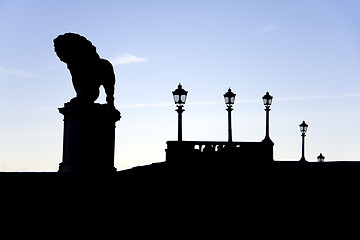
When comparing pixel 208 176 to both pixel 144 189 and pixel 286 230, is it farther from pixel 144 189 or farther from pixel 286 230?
pixel 286 230

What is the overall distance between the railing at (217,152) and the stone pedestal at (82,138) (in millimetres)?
9581

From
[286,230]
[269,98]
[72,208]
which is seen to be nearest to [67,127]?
[72,208]

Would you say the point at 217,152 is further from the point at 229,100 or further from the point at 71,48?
the point at 71,48

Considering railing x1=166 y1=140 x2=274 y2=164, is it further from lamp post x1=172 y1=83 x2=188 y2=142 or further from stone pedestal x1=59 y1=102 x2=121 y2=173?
stone pedestal x1=59 y1=102 x2=121 y2=173

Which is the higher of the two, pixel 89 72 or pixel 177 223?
pixel 89 72

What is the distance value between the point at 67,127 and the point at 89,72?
1624 millimetres

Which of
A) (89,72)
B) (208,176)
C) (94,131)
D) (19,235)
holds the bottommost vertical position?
(19,235)

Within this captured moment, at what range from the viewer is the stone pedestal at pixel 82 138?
17.7 meters

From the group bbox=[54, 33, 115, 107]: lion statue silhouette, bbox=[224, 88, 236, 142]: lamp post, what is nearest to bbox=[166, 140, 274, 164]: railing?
bbox=[224, 88, 236, 142]: lamp post

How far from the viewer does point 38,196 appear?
43.4ft

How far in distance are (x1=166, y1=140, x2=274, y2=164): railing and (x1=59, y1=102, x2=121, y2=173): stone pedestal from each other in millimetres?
9581

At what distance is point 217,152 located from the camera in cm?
2805

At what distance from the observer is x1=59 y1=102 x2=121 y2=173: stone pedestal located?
17.7 metres

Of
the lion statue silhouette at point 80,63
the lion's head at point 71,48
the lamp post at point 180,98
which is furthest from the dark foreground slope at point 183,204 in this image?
the lamp post at point 180,98
